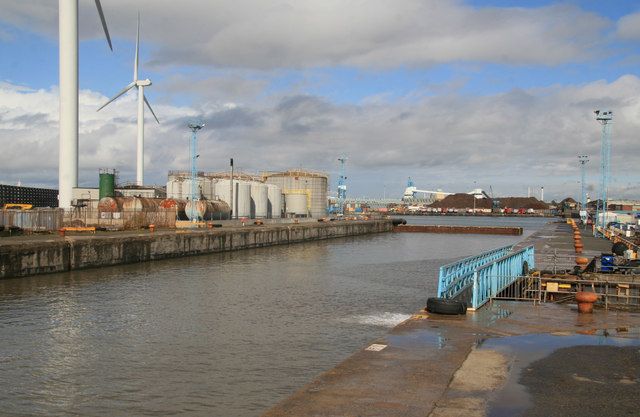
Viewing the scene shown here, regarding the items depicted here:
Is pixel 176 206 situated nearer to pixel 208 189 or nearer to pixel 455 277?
pixel 208 189

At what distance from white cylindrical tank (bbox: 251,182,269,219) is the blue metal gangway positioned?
6020 cm

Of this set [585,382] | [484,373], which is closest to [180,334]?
[484,373]

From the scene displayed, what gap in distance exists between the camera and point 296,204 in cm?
9850

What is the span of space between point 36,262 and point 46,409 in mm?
22306

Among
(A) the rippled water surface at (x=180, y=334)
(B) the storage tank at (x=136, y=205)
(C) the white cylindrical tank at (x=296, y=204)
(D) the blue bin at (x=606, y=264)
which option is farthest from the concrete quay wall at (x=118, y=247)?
(C) the white cylindrical tank at (x=296, y=204)

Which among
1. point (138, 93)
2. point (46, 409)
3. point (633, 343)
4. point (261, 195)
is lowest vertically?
point (46, 409)

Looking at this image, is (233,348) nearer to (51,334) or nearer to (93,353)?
(93,353)

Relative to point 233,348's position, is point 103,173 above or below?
above

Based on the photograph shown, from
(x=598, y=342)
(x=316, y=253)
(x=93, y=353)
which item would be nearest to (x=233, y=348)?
(x=93, y=353)

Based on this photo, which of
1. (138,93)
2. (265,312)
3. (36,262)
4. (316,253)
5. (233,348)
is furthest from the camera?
(138,93)

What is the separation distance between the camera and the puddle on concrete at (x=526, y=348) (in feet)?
29.6

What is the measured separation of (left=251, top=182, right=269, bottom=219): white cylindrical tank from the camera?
3317 inches

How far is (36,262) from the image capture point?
3144 centimetres

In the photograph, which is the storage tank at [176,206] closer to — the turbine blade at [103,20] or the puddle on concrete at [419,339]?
the turbine blade at [103,20]
